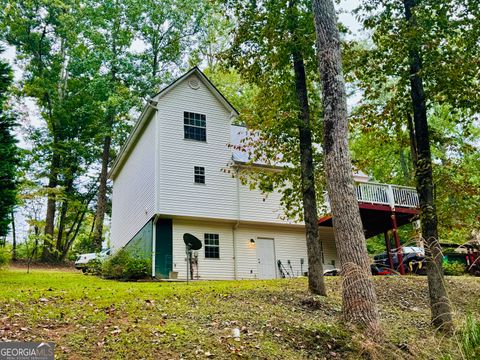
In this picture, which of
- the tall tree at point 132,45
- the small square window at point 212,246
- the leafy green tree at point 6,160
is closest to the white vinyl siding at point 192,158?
the small square window at point 212,246

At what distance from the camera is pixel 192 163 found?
59.4 feet

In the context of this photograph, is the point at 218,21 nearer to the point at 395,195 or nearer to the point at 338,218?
the point at 395,195

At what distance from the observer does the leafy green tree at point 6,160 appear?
14.3 meters

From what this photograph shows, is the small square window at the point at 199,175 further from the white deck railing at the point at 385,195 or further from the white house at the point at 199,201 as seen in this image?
the white deck railing at the point at 385,195

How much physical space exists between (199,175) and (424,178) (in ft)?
35.7

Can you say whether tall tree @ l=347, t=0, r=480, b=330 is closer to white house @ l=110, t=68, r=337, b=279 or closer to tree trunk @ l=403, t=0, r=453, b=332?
tree trunk @ l=403, t=0, r=453, b=332

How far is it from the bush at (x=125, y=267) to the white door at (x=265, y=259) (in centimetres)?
547

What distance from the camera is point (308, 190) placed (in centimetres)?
1116

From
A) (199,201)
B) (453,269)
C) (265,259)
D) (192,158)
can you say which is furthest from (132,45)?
(453,269)

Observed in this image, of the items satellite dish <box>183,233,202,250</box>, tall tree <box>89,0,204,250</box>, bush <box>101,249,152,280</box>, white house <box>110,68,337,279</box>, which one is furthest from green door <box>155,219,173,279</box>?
tall tree <box>89,0,204,250</box>

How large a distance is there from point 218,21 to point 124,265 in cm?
2182

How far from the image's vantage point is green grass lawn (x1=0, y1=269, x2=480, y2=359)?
19.2ft

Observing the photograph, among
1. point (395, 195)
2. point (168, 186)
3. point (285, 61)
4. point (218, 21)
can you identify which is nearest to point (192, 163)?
point (168, 186)

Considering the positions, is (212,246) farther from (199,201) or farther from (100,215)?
(100,215)
